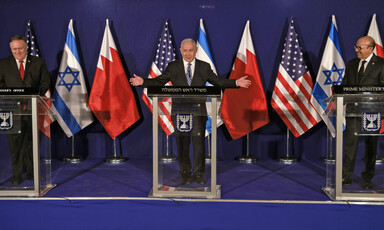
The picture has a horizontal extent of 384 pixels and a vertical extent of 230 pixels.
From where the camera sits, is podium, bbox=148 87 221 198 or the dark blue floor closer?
podium, bbox=148 87 221 198

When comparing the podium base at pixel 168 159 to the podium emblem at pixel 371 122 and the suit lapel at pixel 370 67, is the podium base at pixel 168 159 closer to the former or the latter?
the podium emblem at pixel 371 122

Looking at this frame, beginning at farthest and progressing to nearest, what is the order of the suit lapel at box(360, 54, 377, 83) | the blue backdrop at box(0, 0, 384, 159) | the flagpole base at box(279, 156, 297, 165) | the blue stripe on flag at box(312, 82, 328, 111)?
the blue backdrop at box(0, 0, 384, 159) → the flagpole base at box(279, 156, 297, 165) → the blue stripe on flag at box(312, 82, 328, 111) → the suit lapel at box(360, 54, 377, 83)

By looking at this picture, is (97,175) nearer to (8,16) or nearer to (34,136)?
(34,136)

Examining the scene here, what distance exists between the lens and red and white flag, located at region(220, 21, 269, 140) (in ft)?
15.5

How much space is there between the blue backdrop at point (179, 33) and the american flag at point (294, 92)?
378 millimetres

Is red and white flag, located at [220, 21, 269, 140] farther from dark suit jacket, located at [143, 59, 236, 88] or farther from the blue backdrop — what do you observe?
dark suit jacket, located at [143, 59, 236, 88]

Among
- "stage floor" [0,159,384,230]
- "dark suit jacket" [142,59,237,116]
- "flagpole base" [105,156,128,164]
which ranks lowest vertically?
"stage floor" [0,159,384,230]

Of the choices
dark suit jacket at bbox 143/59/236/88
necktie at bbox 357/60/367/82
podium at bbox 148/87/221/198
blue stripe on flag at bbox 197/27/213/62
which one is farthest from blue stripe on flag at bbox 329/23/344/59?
Result: podium at bbox 148/87/221/198

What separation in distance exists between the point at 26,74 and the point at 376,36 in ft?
14.7

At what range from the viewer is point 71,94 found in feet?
15.8

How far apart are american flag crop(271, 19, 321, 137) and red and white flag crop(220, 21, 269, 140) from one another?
0.67 feet

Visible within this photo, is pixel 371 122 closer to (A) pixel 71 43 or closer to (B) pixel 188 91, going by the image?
(B) pixel 188 91

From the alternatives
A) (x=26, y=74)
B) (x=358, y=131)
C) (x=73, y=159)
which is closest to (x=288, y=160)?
(x=358, y=131)

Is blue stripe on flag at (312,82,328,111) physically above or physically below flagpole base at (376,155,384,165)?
above
